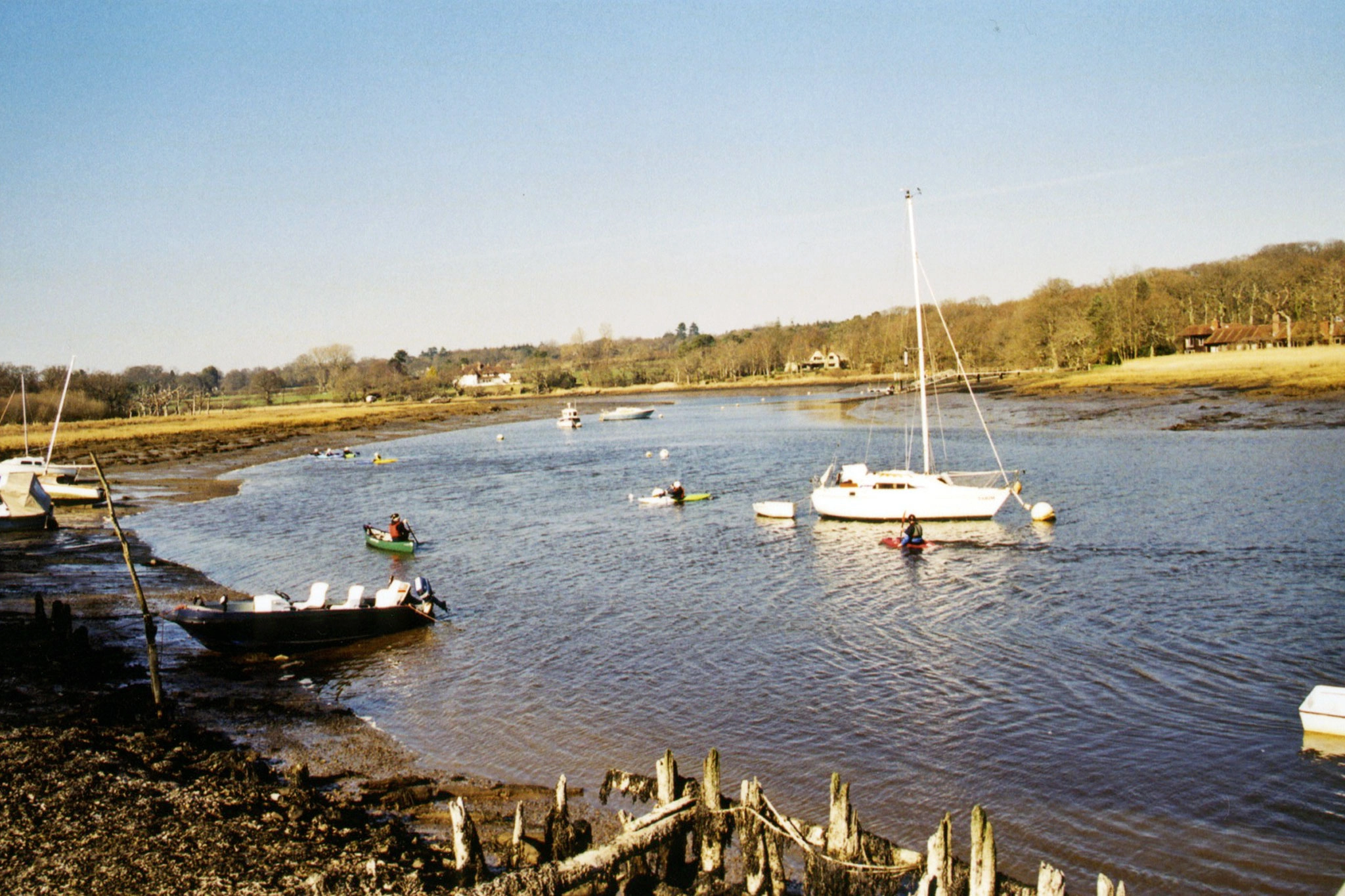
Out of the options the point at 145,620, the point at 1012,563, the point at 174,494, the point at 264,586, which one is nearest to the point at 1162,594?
the point at 1012,563

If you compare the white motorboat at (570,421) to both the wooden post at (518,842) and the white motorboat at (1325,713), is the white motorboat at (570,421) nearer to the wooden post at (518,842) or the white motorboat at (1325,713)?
the white motorboat at (1325,713)

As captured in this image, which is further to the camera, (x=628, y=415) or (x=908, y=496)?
(x=628, y=415)

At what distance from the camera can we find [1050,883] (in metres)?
8.72

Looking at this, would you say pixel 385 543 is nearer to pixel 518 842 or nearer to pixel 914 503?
pixel 914 503

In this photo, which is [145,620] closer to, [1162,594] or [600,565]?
[600,565]

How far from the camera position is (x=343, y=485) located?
61188 mm

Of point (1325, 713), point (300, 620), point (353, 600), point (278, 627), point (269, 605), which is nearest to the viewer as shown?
point (1325, 713)

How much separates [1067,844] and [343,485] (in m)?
55.6

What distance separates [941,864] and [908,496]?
29.8 m

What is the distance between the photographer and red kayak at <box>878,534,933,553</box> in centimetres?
3347

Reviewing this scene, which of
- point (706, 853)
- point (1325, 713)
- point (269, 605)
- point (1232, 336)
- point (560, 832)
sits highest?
point (1232, 336)

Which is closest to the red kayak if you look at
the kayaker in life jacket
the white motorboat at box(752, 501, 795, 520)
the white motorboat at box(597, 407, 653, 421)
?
the kayaker in life jacket

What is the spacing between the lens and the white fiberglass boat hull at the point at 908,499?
37.8 m

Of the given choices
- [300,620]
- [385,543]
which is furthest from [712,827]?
[385,543]
